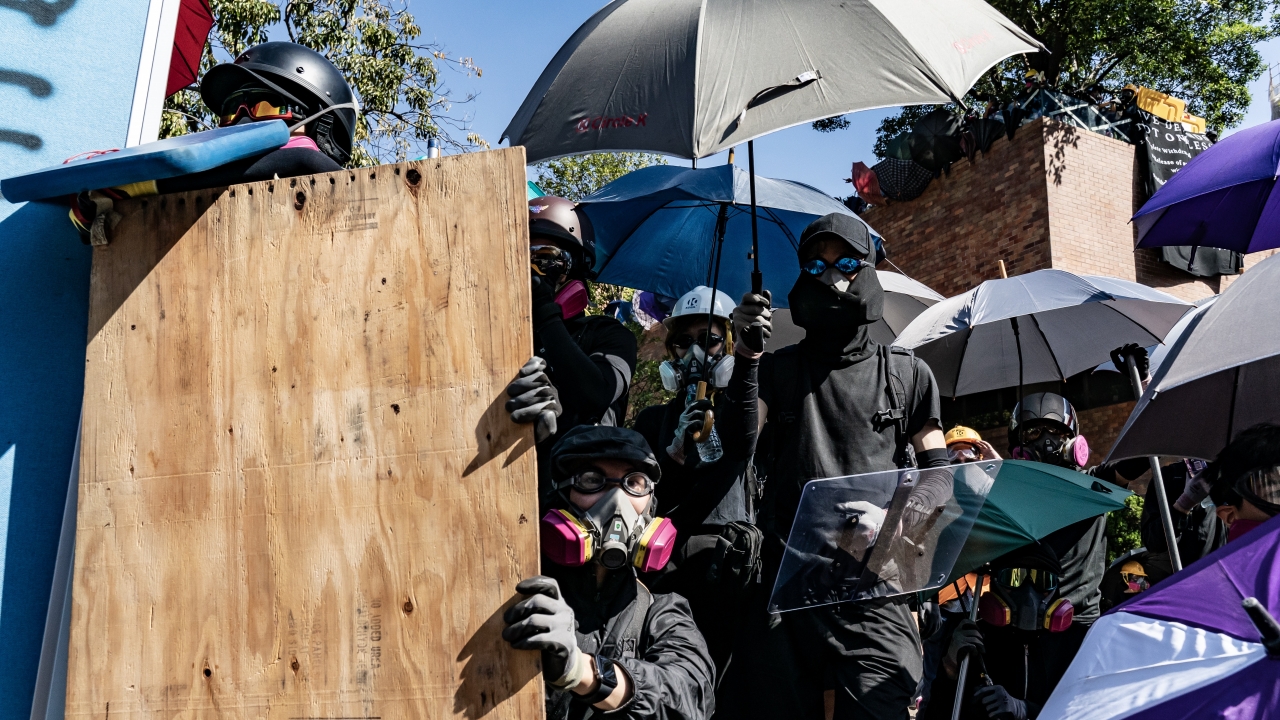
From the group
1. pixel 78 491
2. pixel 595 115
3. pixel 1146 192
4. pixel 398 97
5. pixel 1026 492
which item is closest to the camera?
pixel 78 491

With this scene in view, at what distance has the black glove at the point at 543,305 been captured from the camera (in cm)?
403

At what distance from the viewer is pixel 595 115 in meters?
3.74

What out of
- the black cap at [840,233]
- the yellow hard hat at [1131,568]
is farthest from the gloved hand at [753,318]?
the yellow hard hat at [1131,568]

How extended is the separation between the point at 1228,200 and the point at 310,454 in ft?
14.3

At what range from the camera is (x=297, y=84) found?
391cm

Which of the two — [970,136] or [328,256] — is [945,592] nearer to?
[328,256]

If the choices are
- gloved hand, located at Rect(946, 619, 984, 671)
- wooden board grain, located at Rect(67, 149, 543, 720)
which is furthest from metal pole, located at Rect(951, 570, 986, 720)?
wooden board grain, located at Rect(67, 149, 543, 720)

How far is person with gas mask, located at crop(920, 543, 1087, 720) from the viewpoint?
16.5 ft

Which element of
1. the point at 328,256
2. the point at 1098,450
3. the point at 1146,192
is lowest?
the point at 328,256

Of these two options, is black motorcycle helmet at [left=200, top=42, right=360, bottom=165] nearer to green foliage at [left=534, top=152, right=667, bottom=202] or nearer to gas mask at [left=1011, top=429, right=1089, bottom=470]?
gas mask at [left=1011, top=429, right=1089, bottom=470]

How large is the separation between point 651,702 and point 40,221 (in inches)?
92.4

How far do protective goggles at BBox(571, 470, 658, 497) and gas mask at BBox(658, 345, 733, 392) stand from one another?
1277 mm

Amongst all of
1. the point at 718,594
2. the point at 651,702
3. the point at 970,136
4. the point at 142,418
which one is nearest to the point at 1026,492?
the point at 718,594

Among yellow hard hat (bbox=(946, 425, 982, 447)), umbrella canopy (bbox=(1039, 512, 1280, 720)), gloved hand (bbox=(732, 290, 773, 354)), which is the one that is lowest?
umbrella canopy (bbox=(1039, 512, 1280, 720))
